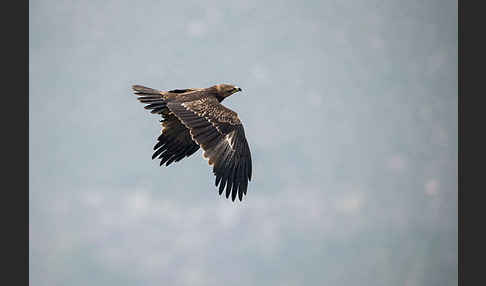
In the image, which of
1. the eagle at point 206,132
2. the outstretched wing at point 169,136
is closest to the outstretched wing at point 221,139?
the eagle at point 206,132

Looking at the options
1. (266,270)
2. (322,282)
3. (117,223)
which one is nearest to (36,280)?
(117,223)

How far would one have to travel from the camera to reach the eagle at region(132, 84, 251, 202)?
1714 centimetres

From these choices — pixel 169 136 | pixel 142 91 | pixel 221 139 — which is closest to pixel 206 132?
pixel 221 139

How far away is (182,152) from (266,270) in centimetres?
16617

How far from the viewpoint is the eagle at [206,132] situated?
17141mm

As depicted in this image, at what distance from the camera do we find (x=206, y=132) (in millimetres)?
17516

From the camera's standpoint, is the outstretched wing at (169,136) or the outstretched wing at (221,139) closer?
the outstretched wing at (221,139)

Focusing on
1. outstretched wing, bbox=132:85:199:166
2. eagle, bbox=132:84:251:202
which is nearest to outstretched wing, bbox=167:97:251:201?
eagle, bbox=132:84:251:202

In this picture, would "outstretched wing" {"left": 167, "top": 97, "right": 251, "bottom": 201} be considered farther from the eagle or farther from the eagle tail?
the eagle tail

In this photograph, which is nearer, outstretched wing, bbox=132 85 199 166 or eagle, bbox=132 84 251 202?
eagle, bbox=132 84 251 202

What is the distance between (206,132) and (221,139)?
→ 330 millimetres

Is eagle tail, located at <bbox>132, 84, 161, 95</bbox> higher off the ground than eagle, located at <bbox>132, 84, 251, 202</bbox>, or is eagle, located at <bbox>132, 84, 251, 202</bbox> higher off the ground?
eagle tail, located at <bbox>132, 84, 161, 95</bbox>

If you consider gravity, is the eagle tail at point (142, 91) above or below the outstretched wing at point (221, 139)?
above

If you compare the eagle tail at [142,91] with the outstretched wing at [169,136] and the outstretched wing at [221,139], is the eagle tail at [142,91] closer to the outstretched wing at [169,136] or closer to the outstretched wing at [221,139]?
the outstretched wing at [169,136]
